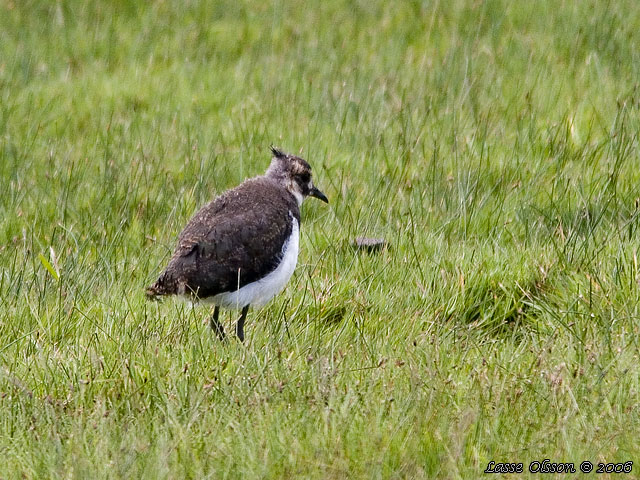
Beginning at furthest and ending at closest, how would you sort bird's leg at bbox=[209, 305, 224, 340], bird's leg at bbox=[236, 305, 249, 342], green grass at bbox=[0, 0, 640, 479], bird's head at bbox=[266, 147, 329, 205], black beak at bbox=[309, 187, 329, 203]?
black beak at bbox=[309, 187, 329, 203] → bird's head at bbox=[266, 147, 329, 205] → bird's leg at bbox=[236, 305, 249, 342] → bird's leg at bbox=[209, 305, 224, 340] → green grass at bbox=[0, 0, 640, 479]

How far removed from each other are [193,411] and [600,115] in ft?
18.3

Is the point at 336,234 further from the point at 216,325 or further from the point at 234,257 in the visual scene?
the point at 216,325

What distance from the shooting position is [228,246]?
6.54m

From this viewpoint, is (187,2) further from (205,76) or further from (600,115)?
(600,115)

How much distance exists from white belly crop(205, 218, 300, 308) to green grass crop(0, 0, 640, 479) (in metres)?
0.18

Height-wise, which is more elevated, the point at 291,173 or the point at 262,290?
the point at 291,173

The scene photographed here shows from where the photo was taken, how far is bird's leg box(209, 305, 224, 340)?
6.18m

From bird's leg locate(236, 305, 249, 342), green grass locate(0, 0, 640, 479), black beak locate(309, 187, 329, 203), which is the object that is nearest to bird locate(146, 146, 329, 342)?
bird's leg locate(236, 305, 249, 342)

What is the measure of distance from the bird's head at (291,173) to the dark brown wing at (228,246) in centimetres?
66

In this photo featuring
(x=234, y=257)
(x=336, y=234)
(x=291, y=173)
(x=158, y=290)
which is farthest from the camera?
(x=336, y=234)

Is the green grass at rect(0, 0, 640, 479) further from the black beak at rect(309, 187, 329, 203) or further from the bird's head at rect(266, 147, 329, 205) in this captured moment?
the bird's head at rect(266, 147, 329, 205)

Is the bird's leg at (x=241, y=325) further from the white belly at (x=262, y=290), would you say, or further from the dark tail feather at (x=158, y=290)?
the dark tail feather at (x=158, y=290)

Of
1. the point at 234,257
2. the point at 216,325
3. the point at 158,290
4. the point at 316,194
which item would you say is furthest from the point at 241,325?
the point at 316,194

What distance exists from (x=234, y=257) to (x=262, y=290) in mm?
273
